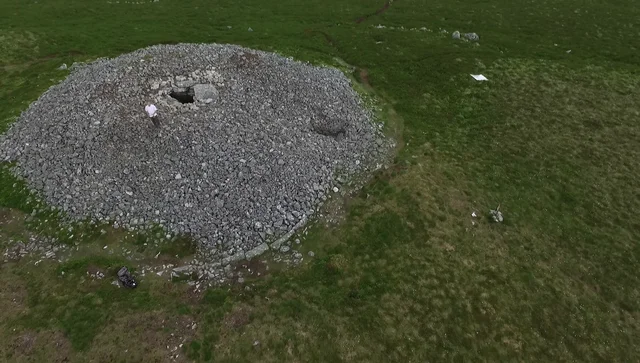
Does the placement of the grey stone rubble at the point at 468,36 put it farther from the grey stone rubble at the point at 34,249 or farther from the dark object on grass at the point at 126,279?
the grey stone rubble at the point at 34,249

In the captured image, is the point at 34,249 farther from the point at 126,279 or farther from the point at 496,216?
the point at 496,216

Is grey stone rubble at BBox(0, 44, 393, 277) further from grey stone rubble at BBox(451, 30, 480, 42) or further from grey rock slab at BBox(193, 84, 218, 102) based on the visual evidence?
grey stone rubble at BBox(451, 30, 480, 42)

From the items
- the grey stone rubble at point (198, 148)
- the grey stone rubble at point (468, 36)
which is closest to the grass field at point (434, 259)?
the grey stone rubble at point (198, 148)

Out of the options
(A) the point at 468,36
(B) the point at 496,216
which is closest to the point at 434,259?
(B) the point at 496,216

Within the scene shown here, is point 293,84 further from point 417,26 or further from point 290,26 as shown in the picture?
point 417,26

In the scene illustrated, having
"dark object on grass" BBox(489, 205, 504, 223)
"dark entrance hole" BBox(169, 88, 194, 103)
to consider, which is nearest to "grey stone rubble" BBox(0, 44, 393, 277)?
"dark entrance hole" BBox(169, 88, 194, 103)

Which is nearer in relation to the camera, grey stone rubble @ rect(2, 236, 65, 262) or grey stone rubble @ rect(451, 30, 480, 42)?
grey stone rubble @ rect(2, 236, 65, 262)
